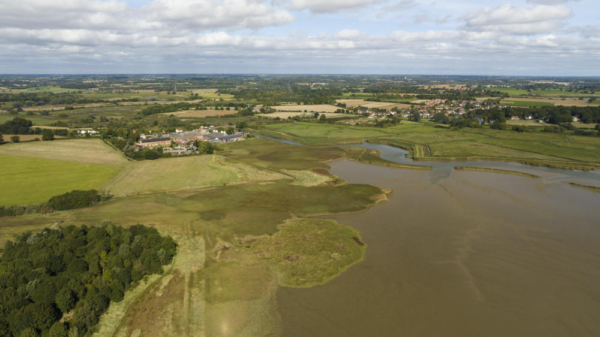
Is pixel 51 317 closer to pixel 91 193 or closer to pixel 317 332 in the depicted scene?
pixel 317 332

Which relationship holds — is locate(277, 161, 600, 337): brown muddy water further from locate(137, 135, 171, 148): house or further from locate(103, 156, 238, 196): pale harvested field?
locate(137, 135, 171, 148): house

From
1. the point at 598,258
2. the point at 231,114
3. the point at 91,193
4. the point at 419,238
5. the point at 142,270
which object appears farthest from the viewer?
the point at 231,114

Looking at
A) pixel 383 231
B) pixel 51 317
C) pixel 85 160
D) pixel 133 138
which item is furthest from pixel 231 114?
pixel 51 317

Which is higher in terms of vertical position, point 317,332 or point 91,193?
point 91,193

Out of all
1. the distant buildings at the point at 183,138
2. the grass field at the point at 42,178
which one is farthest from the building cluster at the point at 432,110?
the grass field at the point at 42,178

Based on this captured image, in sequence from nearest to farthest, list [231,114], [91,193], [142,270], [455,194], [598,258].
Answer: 1. [142,270]
2. [598,258]
3. [91,193]
4. [455,194]
5. [231,114]

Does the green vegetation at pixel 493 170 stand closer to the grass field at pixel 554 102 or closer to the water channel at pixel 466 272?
the water channel at pixel 466 272
